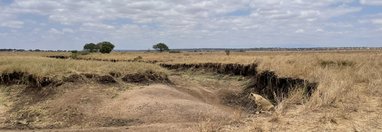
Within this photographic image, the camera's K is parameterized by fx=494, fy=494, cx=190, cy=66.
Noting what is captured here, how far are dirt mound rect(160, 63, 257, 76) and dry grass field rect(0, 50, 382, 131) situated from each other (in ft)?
16.5

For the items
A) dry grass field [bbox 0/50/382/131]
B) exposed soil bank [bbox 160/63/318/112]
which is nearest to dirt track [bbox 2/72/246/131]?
dry grass field [bbox 0/50/382/131]

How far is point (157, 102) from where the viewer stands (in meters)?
16.9

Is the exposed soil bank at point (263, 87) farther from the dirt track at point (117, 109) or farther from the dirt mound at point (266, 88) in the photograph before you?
the dirt track at point (117, 109)

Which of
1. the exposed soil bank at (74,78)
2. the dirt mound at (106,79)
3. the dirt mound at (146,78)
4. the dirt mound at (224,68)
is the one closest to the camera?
the exposed soil bank at (74,78)

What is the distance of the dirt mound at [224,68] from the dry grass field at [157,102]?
5024 mm

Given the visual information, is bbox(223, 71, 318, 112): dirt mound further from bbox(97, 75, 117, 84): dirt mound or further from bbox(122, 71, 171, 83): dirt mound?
bbox(97, 75, 117, 84): dirt mound

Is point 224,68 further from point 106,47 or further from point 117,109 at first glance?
point 106,47

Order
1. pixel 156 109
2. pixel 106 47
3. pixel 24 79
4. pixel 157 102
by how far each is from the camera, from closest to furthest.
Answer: pixel 156 109
pixel 157 102
pixel 24 79
pixel 106 47

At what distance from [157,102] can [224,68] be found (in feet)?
60.8

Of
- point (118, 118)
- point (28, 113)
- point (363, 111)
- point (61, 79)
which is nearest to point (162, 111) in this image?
point (118, 118)

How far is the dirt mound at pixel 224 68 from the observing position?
3156 cm

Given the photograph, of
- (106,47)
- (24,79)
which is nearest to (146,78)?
(24,79)

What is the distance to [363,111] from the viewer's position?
10.5m

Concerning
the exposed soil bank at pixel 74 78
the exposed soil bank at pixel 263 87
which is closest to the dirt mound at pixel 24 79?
the exposed soil bank at pixel 74 78
